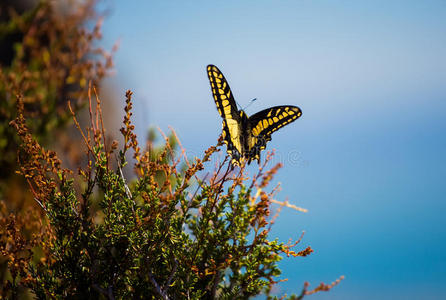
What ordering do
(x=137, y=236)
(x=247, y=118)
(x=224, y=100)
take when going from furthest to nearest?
1. (x=247, y=118)
2. (x=224, y=100)
3. (x=137, y=236)

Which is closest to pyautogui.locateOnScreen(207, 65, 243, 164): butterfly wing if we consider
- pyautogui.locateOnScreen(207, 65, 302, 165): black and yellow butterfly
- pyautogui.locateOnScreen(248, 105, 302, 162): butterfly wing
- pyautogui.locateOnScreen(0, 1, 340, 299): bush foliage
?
pyautogui.locateOnScreen(207, 65, 302, 165): black and yellow butterfly

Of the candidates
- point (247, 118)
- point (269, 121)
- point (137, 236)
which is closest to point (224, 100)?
point (247, 118)

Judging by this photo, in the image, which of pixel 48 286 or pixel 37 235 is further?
pixel 37 235

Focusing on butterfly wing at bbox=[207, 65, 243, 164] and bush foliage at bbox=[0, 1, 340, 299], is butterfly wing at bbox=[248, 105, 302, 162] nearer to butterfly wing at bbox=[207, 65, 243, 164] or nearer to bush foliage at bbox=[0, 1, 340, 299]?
butterfly wing at bbox=[207, 65, 243, 164]

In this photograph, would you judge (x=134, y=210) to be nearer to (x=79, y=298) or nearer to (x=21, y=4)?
(x=79, y=298)

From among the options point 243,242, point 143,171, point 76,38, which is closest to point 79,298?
point 143,171

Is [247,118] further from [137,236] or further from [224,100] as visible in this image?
[137,236]

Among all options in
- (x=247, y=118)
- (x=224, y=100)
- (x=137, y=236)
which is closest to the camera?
(x=137, y=236)
